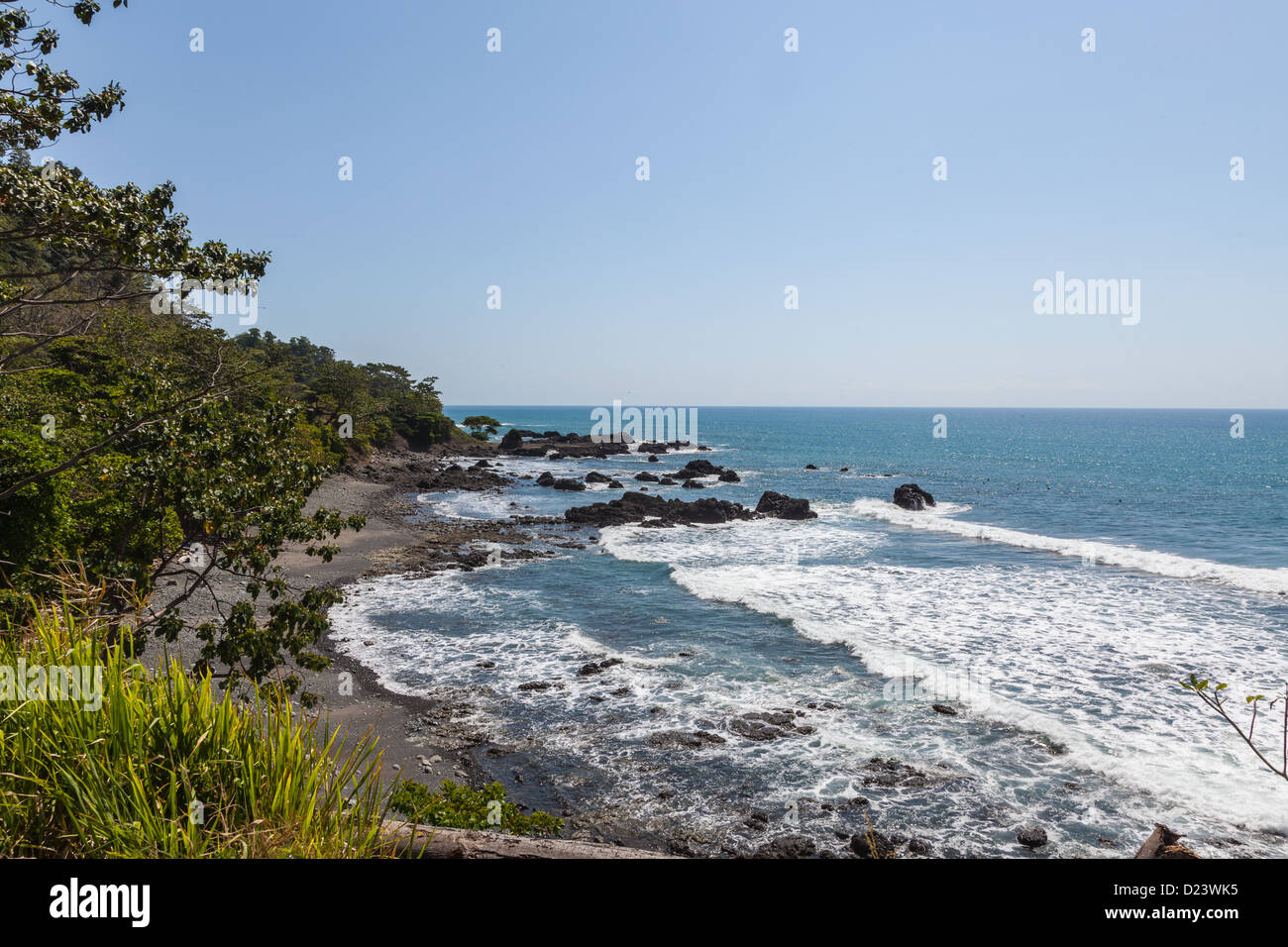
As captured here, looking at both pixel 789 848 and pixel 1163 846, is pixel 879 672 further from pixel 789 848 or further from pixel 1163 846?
pixel 1163 846

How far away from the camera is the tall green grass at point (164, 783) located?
307 centimetres

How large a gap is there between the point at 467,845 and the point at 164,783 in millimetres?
1627

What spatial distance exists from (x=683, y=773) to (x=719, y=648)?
20.5 ft

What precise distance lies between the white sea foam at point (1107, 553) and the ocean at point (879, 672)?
189mm

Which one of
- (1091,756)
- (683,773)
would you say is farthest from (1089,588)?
(683,773)

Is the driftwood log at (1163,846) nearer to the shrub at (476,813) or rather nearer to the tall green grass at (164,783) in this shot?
the tall green grass at (164,783)

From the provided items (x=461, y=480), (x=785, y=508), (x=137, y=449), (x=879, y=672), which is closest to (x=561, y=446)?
(x=461, y=480)

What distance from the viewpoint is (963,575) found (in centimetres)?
2541

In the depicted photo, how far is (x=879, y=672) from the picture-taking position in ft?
51.3

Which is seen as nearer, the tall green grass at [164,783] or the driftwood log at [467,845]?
the tall green grass at [164,783]

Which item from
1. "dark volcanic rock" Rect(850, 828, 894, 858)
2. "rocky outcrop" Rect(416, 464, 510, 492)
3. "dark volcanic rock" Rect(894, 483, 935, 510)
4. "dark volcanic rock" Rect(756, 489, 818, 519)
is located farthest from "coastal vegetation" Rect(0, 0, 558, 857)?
"dark volcanic rock" Rect(894, 483, 935, 510)

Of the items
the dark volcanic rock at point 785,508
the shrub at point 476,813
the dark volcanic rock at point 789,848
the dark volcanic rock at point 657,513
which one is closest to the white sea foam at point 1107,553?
the dark volcanic rock at point 785,508

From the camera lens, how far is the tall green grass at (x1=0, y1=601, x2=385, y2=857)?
10.1ft
